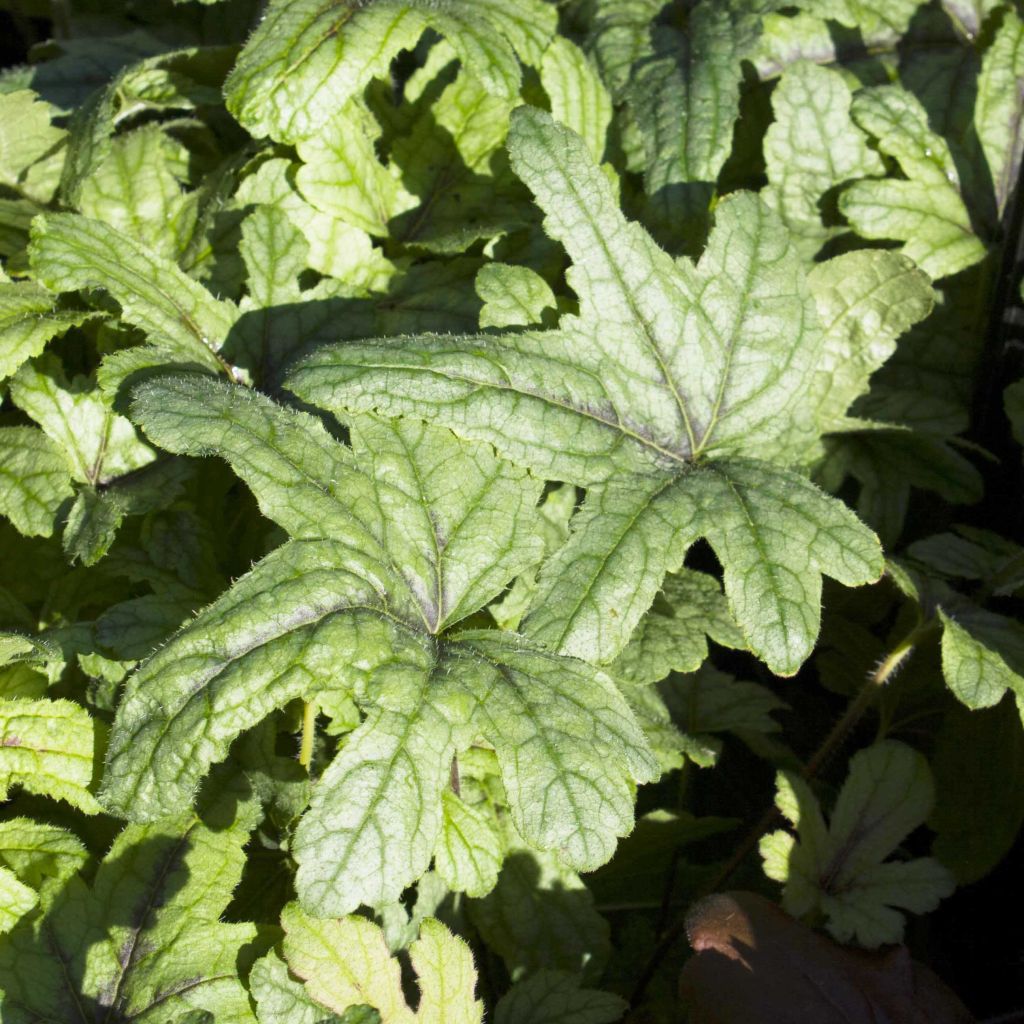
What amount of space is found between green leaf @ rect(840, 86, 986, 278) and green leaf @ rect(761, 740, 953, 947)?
1.12 metres

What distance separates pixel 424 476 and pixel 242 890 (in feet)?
2.78

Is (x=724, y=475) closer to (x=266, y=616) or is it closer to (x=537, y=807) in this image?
(x=537, y=807)

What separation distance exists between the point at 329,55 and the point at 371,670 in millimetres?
1242

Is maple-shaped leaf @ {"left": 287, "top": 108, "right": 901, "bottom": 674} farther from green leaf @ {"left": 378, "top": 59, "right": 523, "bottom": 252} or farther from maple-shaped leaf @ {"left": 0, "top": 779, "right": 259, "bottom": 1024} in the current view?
maple-shaped leaf @ {"left": 0, "top": 779, "right": 259, "bottom": 1024}

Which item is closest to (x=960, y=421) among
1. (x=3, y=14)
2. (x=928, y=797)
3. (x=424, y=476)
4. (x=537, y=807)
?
(x=928, y=797)

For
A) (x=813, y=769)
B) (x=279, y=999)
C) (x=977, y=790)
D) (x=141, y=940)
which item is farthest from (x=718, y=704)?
(x=141, y=940)

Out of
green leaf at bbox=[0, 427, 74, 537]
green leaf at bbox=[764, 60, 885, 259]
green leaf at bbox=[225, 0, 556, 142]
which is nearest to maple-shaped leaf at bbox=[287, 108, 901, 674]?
green leaf at bbox=[225, 0, 556, 142]

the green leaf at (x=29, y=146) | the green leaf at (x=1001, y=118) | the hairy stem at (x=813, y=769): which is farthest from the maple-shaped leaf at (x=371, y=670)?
the green leaf at (x=1001, y=118)

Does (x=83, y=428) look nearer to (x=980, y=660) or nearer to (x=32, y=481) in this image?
(x=32, y=481)

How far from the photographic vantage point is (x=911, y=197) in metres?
2.63

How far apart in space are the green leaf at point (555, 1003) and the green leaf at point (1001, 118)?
2002 mm

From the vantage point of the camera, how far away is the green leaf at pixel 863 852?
2115 millimetres

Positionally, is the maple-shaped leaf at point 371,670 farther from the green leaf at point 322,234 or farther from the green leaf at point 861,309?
the green leaf at point 861,309

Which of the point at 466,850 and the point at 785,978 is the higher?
the point at 466,850
